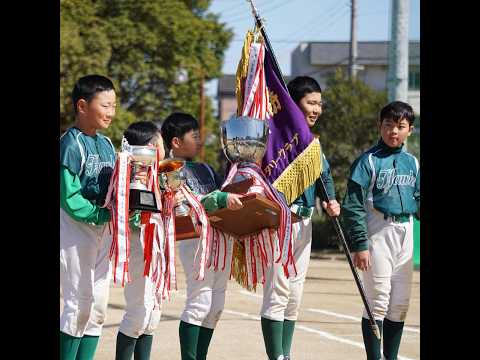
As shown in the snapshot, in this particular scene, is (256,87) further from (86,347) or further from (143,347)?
(86,347)

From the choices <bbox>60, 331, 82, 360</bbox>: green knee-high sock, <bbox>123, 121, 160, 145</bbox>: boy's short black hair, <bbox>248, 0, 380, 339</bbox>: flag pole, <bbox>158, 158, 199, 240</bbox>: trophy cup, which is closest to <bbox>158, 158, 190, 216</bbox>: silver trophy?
<bbox>158, 158, 199, 240</bbox>: trophy cup

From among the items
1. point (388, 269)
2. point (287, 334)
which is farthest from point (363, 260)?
point (287, 334)

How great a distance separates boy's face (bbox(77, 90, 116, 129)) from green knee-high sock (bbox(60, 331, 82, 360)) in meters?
1.28

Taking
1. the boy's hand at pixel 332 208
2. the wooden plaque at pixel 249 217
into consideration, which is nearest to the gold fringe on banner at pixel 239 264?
the wooden plaque at pixel 249 217

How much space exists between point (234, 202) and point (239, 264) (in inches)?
38.4

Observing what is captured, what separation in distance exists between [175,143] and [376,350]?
82.8 inches

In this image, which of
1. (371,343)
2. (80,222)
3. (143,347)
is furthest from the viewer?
(371,343)

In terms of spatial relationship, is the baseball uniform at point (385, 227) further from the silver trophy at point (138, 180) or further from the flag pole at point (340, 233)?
the silver trophy at point (138, 180)

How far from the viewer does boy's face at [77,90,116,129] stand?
6.20m

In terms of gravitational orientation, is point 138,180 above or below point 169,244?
above

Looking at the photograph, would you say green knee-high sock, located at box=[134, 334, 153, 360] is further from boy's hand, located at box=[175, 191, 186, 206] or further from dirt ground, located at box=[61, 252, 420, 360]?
dirt ground, located at box=[61, 252, 420, 360]

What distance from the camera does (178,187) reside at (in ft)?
21.3

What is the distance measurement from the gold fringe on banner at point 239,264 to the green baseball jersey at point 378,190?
834mm
